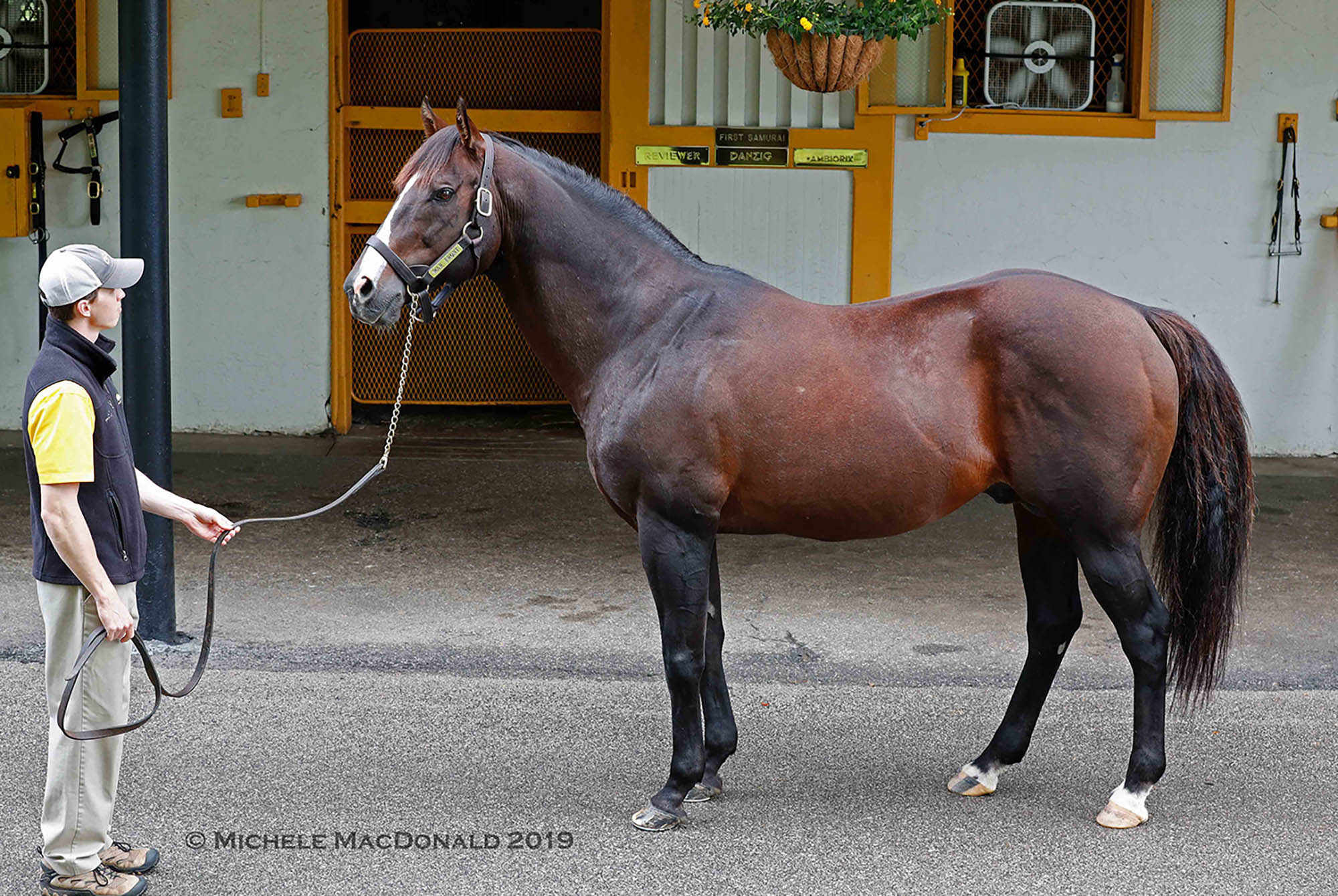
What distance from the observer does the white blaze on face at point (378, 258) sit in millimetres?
3887

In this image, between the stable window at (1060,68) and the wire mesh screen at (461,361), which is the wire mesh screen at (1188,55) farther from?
the wire mesh screen at (461,361)

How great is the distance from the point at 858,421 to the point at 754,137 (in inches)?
200

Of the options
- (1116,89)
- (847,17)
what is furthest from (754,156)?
(847,17)

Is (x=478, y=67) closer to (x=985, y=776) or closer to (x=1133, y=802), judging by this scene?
(x=985, y=776)

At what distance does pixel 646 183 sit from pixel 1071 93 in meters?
2.72

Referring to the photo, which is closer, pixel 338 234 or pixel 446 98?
pixel 338 234

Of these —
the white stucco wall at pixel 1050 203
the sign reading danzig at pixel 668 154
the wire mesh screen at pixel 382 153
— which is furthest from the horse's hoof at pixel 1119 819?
the wire mesh screen at pixel 382 153

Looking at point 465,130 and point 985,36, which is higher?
point 985,36

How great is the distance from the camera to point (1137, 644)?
4082 mm

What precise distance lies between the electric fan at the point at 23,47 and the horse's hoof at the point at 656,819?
7184mm

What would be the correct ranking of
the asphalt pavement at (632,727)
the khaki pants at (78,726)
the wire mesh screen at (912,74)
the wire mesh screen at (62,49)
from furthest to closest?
1. the wire mesh screen at (62,49)
2. the wire mesh screen at (912,74)
3. the asphalt pavement at (632,727)
4. the khaki pants at (78,726)

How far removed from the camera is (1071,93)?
356 inches

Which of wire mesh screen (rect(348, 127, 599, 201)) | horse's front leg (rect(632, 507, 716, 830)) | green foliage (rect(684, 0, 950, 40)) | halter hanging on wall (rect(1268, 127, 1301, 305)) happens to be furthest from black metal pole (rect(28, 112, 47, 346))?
halter hanging on wall (rect(1268, 127, 1301, 305))

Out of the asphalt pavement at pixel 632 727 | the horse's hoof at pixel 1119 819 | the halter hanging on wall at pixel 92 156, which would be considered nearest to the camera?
the asphalt pavement at pixel 632 727
